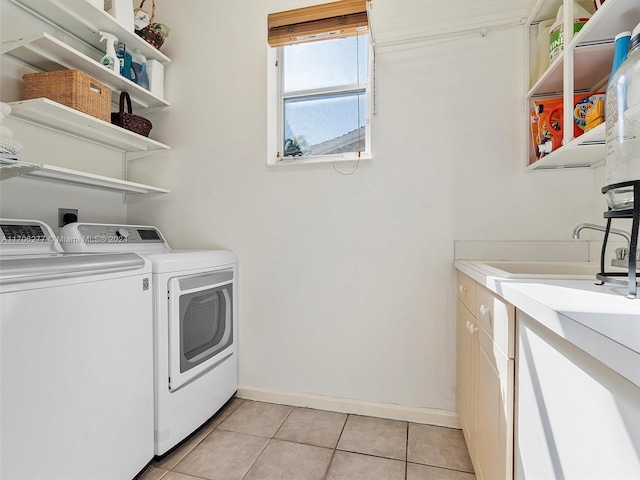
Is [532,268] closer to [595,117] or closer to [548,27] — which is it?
[595,117]

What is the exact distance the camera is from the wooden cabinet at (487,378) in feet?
3.09

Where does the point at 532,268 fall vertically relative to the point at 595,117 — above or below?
below

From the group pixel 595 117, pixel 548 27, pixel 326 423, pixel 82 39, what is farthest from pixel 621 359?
pixel 82 39

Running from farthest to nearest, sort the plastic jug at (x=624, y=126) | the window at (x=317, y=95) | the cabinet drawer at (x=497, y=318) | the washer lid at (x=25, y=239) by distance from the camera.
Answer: the window at (x=317, y=95) → the washer lid at (x=25, y=239) → the cabinet drawer at (x=497, y=318) → the plastic jug at (x=624, y=126)

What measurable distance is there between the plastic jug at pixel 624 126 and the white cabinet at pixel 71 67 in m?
2.12

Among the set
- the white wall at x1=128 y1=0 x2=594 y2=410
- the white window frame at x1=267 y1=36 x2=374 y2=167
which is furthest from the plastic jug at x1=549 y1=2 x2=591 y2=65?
the white window frame at x1=267 y1=36 x2=374 y2=167

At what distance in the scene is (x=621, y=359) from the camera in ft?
1.35

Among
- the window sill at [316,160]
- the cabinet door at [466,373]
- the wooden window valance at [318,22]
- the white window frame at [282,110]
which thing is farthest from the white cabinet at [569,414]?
the wooden window valance at [318,22]

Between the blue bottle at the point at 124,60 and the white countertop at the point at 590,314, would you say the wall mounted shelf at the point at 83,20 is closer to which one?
the blue bottle at the point at 124,60

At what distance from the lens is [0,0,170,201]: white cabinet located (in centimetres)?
154

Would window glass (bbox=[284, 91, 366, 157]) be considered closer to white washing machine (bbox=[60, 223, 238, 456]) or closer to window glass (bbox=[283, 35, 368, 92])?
window glass (bbox=[283, 35, 368, 92])

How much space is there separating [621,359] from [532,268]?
1328 mm

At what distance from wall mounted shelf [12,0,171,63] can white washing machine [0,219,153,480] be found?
3.72 feet

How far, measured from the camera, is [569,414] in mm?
611
